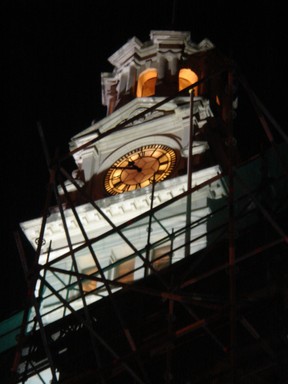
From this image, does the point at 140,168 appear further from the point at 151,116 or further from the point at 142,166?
the point at 151,116

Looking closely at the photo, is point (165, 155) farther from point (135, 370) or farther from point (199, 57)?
point (135, 370)

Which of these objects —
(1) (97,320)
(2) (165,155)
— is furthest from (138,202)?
(1) (97,320)

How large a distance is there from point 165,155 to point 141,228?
3.89 m

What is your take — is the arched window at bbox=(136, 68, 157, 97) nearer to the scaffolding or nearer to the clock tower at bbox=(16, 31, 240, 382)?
the clock tower at bbox=(16, 31, 240, 382)

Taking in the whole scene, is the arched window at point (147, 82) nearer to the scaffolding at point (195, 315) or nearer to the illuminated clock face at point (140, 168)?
the illuminated clock face at point (140, 168)

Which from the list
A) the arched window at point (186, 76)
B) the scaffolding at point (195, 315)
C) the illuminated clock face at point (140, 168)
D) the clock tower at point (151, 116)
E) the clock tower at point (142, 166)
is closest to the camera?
the scaffolding at point (195, 315)

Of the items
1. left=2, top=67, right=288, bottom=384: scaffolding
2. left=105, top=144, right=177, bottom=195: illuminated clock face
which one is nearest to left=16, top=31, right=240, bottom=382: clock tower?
left=105, top=144, right=177, bottom=195: illuminated clock face

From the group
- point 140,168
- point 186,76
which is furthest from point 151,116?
point 186,76

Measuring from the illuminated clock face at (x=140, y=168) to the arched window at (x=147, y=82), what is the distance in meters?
5.50

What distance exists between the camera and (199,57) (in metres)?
35.0

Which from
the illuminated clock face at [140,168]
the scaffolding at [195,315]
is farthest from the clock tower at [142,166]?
the scaffolding at [195,315]

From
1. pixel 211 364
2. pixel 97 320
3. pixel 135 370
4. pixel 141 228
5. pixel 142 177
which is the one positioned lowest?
pixel 211 364

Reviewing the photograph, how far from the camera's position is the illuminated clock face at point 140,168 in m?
28.2

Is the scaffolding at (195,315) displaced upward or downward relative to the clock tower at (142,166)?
downward
